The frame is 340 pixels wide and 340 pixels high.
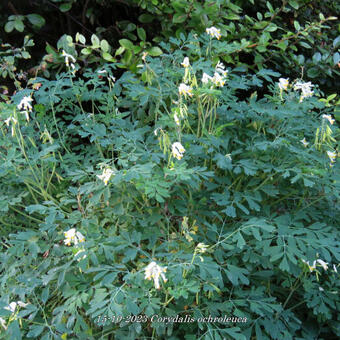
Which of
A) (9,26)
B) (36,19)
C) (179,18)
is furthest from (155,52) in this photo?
(9,26)

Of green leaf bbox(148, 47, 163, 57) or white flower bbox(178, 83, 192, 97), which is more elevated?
white flower bbox(178, 83, 192, 97)

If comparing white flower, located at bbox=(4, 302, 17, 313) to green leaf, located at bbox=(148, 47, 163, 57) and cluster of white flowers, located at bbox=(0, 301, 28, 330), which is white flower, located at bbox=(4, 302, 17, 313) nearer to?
cluster of white flowers, located at bbox=(0, 301, 28, 330)

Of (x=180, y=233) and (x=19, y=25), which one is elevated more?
(x=19, y=25)

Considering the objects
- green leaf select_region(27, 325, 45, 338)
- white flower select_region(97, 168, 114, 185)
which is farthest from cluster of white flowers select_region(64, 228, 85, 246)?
green leaf select_region(27, 325, 45, 338)

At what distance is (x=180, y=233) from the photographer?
1.79 m

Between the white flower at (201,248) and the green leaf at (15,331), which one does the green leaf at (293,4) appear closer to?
the white flower at (201,248)

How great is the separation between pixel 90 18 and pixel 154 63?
134cm

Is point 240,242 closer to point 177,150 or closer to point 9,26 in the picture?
point 177,150

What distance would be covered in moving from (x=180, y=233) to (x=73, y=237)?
1.45ft

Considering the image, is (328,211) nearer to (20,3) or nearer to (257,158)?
(257,158)

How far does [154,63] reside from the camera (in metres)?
2.21

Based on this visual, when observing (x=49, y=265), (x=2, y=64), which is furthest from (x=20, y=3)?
(x=49, y=265)

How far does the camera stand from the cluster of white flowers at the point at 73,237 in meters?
1.58

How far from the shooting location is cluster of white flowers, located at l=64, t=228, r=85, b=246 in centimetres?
158
